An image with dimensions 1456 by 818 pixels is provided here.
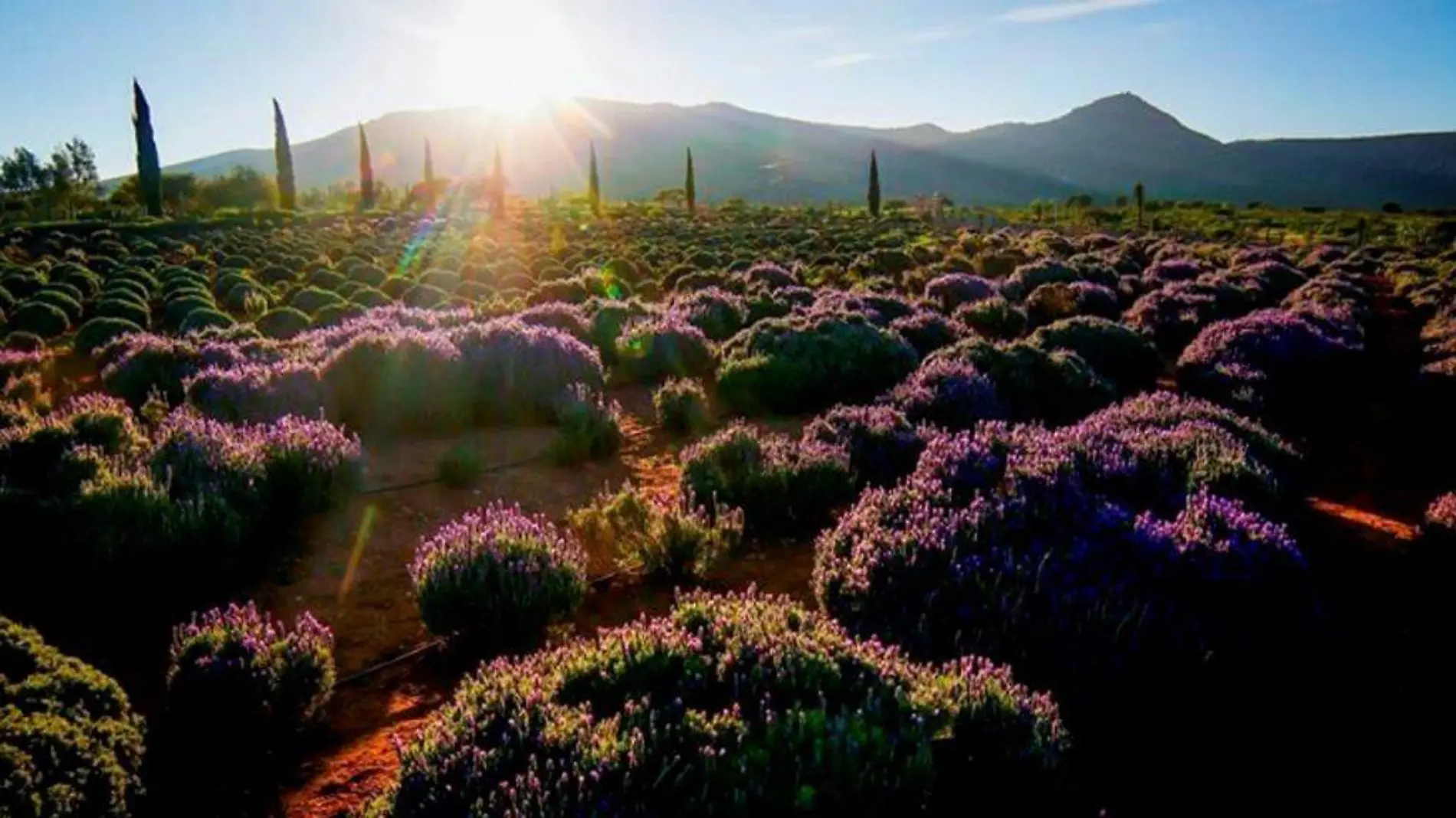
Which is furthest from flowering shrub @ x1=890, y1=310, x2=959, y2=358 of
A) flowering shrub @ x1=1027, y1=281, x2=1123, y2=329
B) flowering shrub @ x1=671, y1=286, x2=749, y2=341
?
flowering shrub @ x1=1027, y1=281, x2=1123, y2=329

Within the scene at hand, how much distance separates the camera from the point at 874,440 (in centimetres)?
808

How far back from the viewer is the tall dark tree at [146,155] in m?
51.6

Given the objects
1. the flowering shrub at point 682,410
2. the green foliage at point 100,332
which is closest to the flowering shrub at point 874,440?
the flowering shrub at point 682,410

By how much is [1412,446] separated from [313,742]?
11859 mm

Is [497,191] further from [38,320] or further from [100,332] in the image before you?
[100,332]

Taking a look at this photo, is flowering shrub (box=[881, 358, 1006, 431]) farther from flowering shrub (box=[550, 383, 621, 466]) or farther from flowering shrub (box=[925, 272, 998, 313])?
flowering shrub (box=[925, 272, 998, 313])

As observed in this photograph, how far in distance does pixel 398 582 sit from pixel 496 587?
1376mm

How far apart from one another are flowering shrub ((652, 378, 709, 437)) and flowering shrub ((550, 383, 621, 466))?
2.12ft

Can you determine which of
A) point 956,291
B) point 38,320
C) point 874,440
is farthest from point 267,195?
point 874,440

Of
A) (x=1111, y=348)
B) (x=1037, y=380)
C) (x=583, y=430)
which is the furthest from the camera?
(x=1111, y=348)

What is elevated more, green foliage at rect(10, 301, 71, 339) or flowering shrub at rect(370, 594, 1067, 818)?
green foliage at rect(10, 301, 71, 339)

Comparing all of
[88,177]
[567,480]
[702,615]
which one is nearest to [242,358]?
[567,480]

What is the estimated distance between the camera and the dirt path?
399 centimetres

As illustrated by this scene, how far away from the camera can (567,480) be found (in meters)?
8.25
